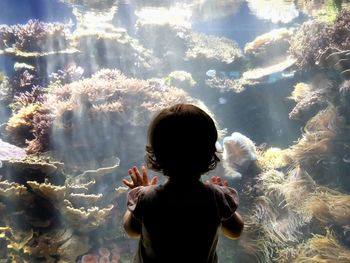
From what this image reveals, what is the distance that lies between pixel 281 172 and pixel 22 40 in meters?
7.72

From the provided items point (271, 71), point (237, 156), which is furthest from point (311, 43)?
point (237, 156)

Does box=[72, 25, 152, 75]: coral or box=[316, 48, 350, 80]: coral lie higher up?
box=[316, 48, 350, 80]: coral

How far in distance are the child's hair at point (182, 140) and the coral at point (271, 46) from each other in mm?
9936

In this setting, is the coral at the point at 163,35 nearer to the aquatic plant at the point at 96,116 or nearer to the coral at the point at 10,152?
the aquatic plant at the point at 96,116

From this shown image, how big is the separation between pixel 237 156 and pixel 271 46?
19.7ft

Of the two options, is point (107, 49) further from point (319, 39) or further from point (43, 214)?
point (43, 214)

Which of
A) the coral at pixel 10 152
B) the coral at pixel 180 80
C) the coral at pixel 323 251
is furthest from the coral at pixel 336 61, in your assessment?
the coral at pixel 10 152

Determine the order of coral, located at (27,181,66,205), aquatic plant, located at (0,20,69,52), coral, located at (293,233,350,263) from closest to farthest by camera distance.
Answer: coral, located at (293,233,350,263) < coral, located at (27,181,66,205) < aquatic plant, located at (0,20,69,52)

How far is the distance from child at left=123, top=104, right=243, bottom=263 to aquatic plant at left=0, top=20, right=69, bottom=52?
8.28 meters

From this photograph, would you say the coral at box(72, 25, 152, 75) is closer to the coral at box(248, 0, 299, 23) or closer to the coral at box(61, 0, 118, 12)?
the coral at box(61, 0, 118, 12)

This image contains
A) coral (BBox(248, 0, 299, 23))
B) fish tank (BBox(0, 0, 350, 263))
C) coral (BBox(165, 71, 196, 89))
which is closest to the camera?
fish tank (BBox(0, 0, 350, 263))

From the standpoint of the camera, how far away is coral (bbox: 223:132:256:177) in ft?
20.5

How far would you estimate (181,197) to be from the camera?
67.0 inches

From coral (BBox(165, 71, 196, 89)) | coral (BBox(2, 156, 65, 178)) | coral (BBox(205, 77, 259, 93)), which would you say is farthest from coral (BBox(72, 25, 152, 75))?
coral (BBox(2, 156, 65, 178))
